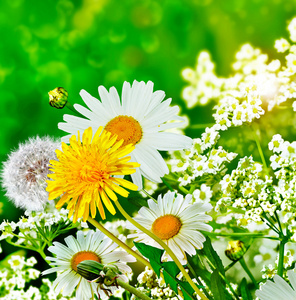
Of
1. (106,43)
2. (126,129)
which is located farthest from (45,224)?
(106,43)

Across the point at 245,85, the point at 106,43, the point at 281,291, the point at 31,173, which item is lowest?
the point at 281,291

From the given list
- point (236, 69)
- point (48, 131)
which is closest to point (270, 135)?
point (236, 69)

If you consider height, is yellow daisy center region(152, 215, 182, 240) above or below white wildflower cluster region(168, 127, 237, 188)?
below

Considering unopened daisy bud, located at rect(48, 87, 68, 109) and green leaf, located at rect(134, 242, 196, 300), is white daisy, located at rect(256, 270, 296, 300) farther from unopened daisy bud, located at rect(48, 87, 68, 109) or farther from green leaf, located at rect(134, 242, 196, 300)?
unopened daisy bud, located at rect(48, 87, 68, 109)

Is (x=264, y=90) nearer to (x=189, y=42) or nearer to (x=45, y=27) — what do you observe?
(x=189, y=42)

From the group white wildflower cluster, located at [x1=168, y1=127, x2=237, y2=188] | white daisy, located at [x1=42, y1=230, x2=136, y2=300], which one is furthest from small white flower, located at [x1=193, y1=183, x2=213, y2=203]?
white daisy, located at [x1=42, y1=230, x2=136, y2=300]

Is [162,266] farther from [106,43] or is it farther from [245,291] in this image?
[106,43]
